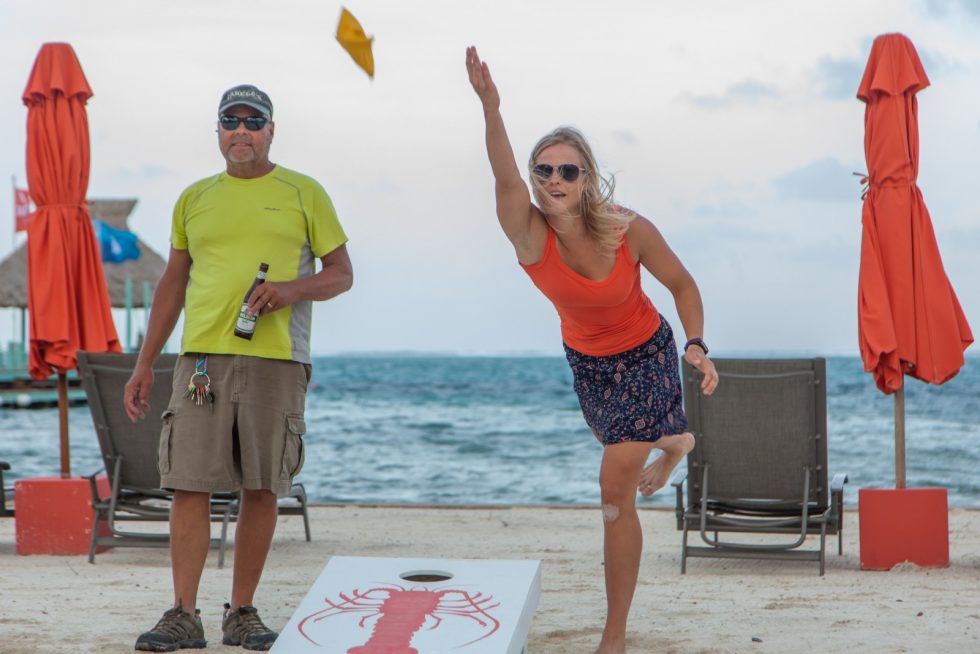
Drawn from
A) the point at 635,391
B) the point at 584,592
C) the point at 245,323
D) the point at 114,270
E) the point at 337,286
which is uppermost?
the point at 114,270

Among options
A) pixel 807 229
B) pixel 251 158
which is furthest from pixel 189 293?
pixel 807 229

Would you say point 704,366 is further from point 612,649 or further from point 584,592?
point 584,592

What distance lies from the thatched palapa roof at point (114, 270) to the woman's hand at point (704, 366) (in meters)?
29.1

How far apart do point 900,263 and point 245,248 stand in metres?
3.15

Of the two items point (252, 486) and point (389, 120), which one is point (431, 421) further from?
point (252, 486)

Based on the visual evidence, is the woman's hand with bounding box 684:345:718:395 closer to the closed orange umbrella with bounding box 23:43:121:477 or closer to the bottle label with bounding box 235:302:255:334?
the bottle label with bounding box 235:302:255:334

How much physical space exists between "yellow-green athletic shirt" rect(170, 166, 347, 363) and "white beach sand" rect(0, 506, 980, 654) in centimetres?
98

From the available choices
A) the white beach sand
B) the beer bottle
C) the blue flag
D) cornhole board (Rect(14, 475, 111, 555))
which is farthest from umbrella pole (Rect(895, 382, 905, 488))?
the blue flag

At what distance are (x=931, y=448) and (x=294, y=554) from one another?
1540 centimetres

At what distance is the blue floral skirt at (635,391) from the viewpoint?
3479 mm

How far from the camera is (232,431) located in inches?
138

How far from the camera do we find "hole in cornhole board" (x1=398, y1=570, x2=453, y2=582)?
328cm

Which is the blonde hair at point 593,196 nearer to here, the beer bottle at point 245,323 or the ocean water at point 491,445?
the beer bottle at point 245,323

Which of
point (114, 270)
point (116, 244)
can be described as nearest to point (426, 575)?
point (116, 244)
